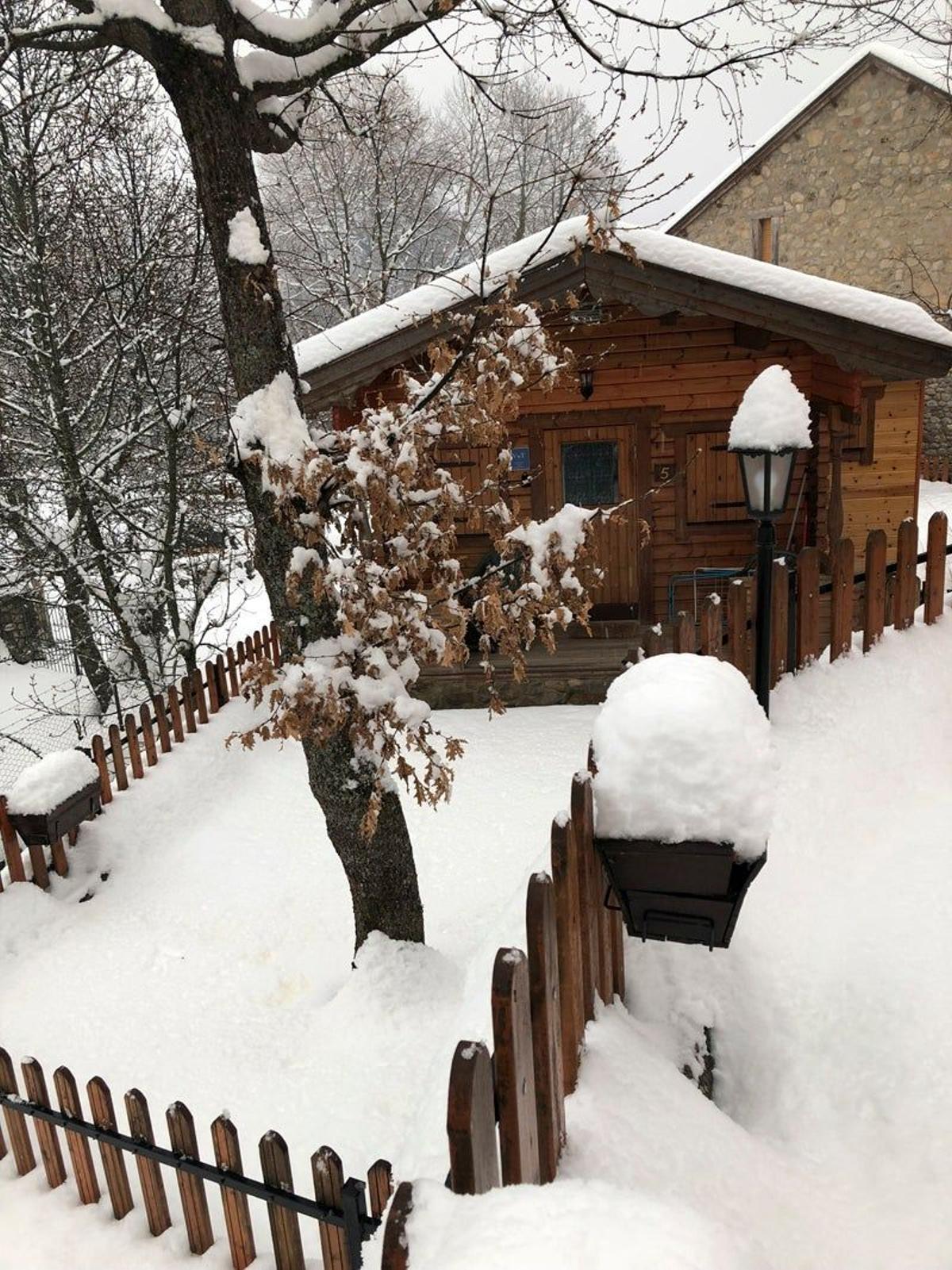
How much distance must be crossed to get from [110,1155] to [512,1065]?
3.38m

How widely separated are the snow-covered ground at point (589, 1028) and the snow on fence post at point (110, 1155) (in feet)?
0.33

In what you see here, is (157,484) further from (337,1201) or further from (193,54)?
(337,1201)

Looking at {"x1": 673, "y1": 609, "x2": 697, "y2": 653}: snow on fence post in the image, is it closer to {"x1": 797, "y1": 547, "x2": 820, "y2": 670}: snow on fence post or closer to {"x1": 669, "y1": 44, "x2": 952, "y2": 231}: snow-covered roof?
{"x1": 797, "y1": 547, "x2": 820, "y2": 670}: snow on fence post

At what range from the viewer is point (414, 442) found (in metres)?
4.28

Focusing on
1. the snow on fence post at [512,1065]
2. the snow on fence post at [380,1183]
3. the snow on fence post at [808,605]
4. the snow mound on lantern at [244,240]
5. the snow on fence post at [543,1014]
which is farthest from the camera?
the snow on fence post at [808,605]

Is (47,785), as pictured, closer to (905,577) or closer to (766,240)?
(905,577)

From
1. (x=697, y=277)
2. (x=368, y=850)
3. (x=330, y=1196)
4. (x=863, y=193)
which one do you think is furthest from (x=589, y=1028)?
(x=863, y=193)

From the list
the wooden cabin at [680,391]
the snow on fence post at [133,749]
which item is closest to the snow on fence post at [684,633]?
the wooden cabin at [680,391]

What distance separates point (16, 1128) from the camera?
14.9 feet

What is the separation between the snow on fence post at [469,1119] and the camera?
1.56 metres

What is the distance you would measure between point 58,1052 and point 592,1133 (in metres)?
4.54

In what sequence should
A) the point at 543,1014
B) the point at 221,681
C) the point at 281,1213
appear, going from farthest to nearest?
the point at 221,681 < the point at 281,1213 < the point at 543,1014

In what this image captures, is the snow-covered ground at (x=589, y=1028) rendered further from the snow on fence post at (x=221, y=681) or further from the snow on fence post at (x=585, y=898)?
the snow on fence post at (x=221, y=681)

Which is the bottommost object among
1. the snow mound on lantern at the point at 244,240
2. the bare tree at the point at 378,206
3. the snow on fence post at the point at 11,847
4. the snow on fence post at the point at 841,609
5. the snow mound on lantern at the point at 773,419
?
the snow on fence post at the point at 11,847
